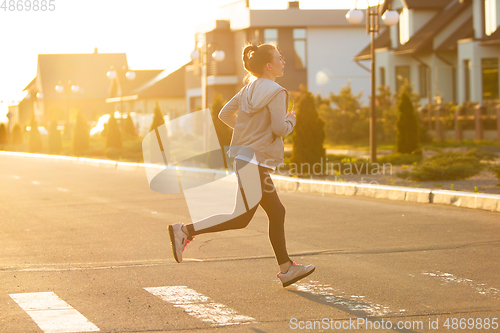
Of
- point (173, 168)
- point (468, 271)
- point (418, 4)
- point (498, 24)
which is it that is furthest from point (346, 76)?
point (468, 271)

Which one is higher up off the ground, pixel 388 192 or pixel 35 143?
pixel 35 143

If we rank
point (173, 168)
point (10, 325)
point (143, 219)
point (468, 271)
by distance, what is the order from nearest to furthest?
point (10, 325)
point (468, 271)
point (143, 219)
point (173, 168)

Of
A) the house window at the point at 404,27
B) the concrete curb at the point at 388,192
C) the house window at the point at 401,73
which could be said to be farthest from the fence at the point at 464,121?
the concrete curb at the point at 388,192

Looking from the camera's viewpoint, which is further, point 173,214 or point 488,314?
point 173,214

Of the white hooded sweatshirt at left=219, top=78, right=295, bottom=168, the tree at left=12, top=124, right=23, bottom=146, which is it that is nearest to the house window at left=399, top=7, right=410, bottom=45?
the tree at left=12, top=124, right=23, bottom=146

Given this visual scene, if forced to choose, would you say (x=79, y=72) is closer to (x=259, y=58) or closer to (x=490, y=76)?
(x=490, y=76)

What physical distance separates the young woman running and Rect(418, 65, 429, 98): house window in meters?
30.1

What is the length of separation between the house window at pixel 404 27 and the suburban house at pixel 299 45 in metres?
11.8

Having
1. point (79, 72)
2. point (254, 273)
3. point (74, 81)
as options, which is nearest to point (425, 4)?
point (254, 273)

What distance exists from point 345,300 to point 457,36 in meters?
28.7

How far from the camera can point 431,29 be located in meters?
33.5

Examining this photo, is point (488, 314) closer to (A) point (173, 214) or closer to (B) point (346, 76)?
(A) point (173, 214)

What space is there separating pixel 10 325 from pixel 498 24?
2734 centimetres

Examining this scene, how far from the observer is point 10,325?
4633 mm
